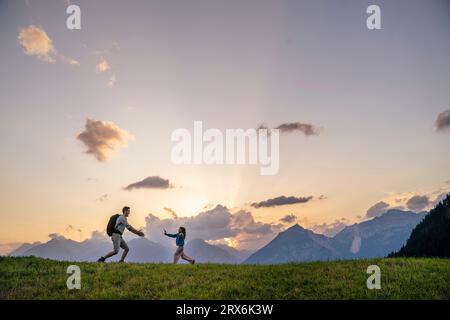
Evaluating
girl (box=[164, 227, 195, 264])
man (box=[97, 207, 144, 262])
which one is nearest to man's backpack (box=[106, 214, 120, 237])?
man (box=[97, 207, 144, 262])

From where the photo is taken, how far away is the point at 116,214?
24969 mm

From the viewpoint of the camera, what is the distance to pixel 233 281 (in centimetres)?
1856

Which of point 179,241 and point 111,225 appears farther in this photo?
point 179,241

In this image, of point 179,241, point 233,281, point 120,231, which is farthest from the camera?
point 179,241

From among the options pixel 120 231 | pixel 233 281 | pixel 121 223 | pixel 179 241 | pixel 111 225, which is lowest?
pixel 233 281

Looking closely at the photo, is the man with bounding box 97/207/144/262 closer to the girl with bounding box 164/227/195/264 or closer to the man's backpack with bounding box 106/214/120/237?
the man's backpack with bounding box 106/214/120/237

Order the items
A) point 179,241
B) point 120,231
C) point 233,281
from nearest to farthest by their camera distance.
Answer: point 233,281 → point 120,231 → point 179,241

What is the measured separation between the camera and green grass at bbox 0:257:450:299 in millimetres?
16562

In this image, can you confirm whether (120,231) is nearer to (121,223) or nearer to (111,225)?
(121,223)

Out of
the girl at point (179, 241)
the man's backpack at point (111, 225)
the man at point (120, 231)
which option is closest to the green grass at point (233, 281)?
the man at point (120, 231)

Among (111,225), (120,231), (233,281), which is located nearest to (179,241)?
(120,231)
